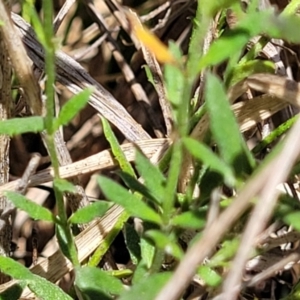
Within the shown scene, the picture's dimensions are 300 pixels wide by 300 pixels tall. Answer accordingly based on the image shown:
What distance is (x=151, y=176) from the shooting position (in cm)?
70

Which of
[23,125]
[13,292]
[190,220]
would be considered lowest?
[13,292]

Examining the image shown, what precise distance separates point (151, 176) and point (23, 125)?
0.14 m

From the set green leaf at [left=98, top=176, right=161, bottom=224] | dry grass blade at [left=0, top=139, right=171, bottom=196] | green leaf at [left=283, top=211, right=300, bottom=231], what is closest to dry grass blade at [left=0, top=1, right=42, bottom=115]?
dry grass blade at [left=0, top=139, right=171, bottom=196]

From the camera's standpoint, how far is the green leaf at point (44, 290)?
84 centimetres

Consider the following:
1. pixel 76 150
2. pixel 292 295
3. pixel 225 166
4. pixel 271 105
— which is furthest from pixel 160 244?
pixel 76 150

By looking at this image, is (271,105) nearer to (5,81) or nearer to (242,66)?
(242,66)

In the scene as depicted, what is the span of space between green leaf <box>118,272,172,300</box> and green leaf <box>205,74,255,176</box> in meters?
0.13

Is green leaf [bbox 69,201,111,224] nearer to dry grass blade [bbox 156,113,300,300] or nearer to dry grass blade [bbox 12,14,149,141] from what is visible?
dry grass blade [bbox 156,113,300,300]

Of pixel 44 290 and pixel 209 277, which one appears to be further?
pixel 44 290

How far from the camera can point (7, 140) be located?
996mm

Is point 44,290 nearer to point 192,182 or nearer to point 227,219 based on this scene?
point 192,182

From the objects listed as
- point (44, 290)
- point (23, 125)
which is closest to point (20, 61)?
point (23, 125)

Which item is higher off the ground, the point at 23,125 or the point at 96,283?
the point at 23,125

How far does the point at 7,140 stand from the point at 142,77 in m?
0.56
